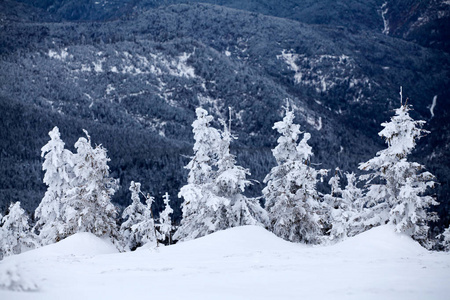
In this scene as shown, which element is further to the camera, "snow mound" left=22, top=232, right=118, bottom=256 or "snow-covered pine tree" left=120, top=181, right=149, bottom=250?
"snow-covered pine tree" left=120, top=181, right=149, bottom=250

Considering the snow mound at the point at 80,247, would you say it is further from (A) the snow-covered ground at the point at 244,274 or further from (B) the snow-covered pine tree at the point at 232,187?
(B) the snow-covered pine tree at the point at 232,187

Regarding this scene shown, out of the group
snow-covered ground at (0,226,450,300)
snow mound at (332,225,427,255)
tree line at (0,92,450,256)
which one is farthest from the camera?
tree line at (0,92,450,256)

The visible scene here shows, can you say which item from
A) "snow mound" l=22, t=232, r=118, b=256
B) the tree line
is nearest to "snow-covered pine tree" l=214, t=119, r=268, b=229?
the tree line

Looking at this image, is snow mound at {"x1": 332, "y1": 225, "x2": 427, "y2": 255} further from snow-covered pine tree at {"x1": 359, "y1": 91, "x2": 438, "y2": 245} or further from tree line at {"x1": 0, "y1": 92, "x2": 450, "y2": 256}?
tree line at {"x1": 0, "y1": 92, "x2": 450, "y2": 256}

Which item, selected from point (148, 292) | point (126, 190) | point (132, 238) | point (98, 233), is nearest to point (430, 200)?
point (148, 292)

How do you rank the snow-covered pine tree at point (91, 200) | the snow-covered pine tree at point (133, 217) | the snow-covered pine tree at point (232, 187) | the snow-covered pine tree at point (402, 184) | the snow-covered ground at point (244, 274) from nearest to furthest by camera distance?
1. the snow-covered ground at point (244, 274)
2. the snow-covered pine tree at point (402, 184)
3. the snow-covered pine tree at point (232, 187)
4. the snow-covered pine tree at point (91, 200)
5. the snow-covered pine tree at point (133, 217)

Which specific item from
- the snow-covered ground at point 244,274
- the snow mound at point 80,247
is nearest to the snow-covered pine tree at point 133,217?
the snow mound at point 80,247

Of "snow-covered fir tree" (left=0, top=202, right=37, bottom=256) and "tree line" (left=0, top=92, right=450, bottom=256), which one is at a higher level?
"tree line" (left=0, top=92, right=450, bottom=256)

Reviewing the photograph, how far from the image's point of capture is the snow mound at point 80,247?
65.9 feet

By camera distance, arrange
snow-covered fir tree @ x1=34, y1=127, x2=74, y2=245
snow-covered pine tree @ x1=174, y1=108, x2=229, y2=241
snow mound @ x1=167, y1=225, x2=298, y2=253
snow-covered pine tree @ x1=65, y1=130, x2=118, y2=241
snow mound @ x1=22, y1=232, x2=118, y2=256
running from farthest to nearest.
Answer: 1. snow-covered fir tree @ x1=34, y1=127, x2=74, y2=245
2. snow-covered pine tree @ x1=65, y1=130, x2=118, y2=241
3. snow-covered pine tree @ x1=174, y1=108, x2=229, y2=241
4. snow mound @ x1=22, y1=232, x2=118, y2=256
5. snow mound @ x1=167, y1=225, x2=298, y2=253

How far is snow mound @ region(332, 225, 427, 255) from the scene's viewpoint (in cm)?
1687

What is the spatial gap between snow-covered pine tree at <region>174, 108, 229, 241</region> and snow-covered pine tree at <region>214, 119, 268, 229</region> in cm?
48

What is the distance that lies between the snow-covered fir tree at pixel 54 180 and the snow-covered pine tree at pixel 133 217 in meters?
6.08

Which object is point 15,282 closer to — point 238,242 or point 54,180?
point 238,242
